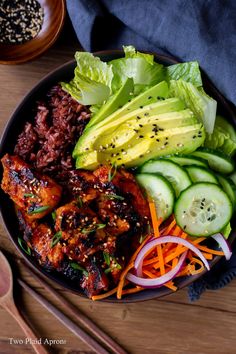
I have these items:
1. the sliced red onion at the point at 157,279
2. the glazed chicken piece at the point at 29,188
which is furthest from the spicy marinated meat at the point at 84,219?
the sliced red onion at the point at 157,279

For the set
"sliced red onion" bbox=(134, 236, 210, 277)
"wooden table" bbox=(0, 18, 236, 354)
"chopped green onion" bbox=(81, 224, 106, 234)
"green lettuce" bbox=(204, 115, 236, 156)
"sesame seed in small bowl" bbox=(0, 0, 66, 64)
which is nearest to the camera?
"chopped green onion" bbox=(81, 224, 106, 234)

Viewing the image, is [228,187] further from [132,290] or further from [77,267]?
[77,267]

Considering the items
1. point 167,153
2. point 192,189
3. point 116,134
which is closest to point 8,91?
point 116,134

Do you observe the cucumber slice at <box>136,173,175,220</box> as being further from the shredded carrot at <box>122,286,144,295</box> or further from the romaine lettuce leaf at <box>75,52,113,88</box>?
the romaine lettuce leaf at <box>75,52,113,88</box>

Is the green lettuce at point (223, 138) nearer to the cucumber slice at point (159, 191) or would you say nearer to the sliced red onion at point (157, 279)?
the cucumber slice at point (159, 191)

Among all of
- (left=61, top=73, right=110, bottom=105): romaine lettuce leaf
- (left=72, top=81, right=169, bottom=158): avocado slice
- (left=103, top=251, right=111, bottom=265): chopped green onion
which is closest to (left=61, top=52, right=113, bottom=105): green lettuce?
(left=61, top=73, right=110, bottom=105): romaine lettuce leaf

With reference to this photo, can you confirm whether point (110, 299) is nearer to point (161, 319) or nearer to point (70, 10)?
point (161, 319)
